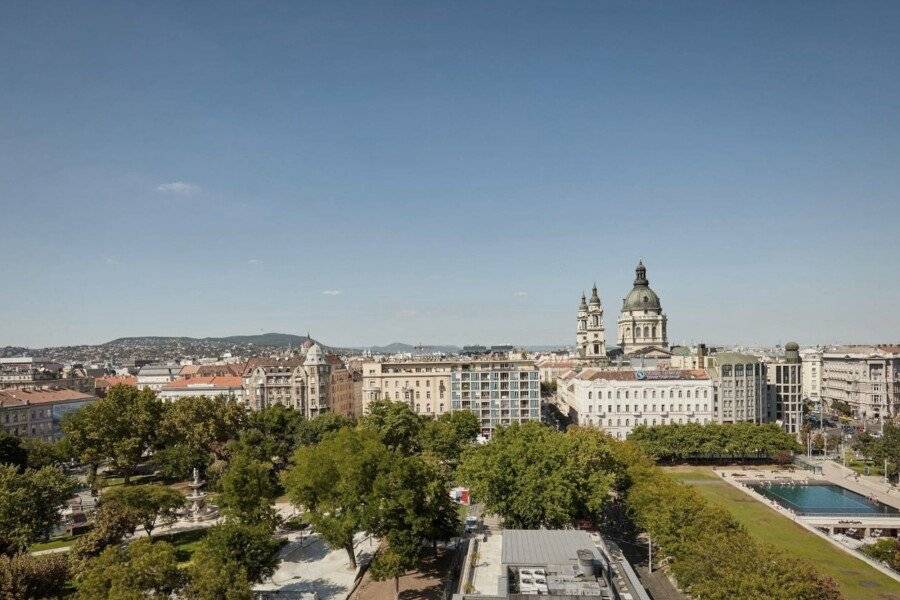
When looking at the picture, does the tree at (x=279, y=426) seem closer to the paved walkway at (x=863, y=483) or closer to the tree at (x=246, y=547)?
the tree at (x=246, y=547)

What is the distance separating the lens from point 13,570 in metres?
38.1

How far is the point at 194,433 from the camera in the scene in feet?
279

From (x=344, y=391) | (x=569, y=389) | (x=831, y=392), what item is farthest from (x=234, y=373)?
(x=831, y=392)

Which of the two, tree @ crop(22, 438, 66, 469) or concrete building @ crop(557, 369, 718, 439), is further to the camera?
concrete building @ crop(557, 369, 718, 439)

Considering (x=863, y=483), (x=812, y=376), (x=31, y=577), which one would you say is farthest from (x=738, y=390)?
(x=31, y=577)

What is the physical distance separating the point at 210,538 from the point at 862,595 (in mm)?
48013

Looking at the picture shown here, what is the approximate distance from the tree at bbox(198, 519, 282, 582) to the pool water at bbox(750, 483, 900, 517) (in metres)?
56.8

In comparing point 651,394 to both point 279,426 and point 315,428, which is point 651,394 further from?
point 279,426

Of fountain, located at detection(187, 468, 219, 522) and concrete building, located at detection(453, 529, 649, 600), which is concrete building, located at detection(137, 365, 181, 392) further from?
concrete building, located at detection(453, 529, 649, 600)

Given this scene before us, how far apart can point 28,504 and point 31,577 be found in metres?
16.6

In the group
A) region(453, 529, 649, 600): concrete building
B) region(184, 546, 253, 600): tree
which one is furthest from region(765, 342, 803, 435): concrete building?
region(184, 546, 253, 600): tree

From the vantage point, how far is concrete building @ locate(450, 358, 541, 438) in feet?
385

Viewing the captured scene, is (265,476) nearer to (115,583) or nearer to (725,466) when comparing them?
(115,583)

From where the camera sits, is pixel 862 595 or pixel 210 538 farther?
pixel 862 595
